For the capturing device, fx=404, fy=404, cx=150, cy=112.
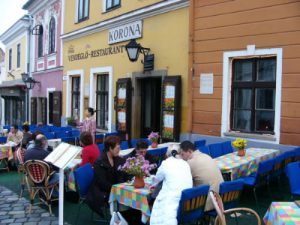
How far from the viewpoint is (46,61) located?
58.6ft

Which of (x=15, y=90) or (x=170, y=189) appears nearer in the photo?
(x=170, y=189)

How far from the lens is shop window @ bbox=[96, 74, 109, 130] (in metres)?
13.0

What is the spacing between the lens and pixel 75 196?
6949mm

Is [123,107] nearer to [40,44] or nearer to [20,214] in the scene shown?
[20,214]

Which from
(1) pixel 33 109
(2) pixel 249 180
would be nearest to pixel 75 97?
(1) pixel 33 109

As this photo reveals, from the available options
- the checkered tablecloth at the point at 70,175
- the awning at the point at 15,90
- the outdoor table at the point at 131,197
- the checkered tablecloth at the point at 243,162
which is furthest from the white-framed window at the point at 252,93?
the awning at the point at 15,90

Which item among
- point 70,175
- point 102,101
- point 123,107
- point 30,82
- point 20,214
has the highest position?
point 30,82

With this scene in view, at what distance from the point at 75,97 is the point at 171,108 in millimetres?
6560

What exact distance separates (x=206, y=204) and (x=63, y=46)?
12420 millimetres

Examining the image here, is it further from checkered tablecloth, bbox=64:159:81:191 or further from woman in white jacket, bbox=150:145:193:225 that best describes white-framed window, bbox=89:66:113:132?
woman in white jacket, bbox=150:145:193:225

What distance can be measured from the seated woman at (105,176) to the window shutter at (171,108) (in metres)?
3.86

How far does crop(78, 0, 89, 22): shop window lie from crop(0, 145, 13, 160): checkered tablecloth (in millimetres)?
6017

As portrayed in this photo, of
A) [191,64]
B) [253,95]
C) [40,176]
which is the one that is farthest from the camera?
[191,64]

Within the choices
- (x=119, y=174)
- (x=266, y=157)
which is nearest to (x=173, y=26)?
(x=266, y=157)
